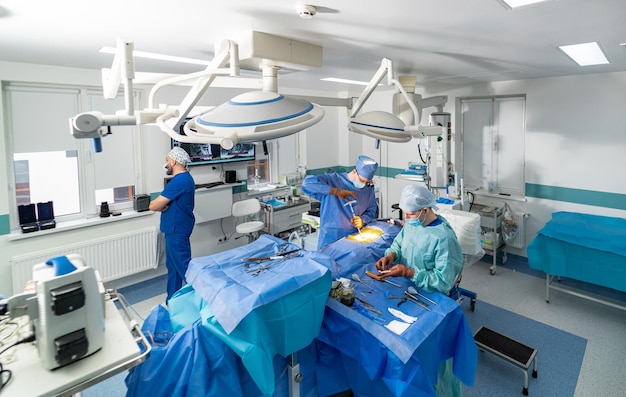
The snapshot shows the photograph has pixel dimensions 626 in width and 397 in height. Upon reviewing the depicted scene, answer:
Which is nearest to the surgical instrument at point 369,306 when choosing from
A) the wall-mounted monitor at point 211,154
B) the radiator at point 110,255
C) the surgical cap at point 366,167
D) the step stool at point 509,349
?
the step stool at point 509,349

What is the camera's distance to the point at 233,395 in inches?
62.1

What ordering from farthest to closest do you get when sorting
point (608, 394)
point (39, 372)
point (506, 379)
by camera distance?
point (506, 379)
point (608, 394)
point (39, 372)

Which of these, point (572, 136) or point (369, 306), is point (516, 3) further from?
point (572, 136)

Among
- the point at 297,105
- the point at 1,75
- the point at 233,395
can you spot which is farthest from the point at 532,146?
the point at 1,75

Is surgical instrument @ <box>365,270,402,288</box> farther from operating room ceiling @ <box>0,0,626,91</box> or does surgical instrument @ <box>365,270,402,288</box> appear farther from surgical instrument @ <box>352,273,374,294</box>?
operating room ceiling @ <box>0,0,626,91</box>

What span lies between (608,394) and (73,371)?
3.14 meters

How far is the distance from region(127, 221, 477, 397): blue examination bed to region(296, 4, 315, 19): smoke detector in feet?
3.74

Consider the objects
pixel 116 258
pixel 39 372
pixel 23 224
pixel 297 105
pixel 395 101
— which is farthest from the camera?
pixel 116 258

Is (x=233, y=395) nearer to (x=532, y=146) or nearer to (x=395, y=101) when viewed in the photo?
(x=395, y=101)

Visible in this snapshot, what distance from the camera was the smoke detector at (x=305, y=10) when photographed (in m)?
1.58

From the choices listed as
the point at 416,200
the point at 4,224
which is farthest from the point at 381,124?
the point at 4,224

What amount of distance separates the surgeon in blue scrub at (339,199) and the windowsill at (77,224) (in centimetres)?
196

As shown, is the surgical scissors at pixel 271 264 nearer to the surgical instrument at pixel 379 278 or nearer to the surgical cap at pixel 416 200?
the surgical instrument at pixel 379 278

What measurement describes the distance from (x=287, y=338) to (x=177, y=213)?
224 cm
